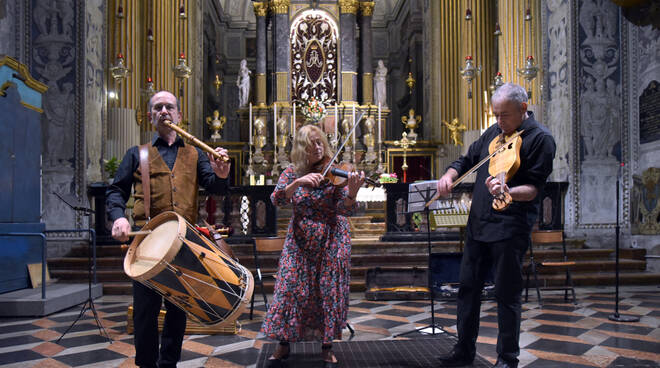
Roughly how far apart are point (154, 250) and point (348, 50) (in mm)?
15583

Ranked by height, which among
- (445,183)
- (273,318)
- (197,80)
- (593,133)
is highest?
(197,80)

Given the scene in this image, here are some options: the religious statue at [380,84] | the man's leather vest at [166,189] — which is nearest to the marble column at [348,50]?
the religious statue at [380,84]

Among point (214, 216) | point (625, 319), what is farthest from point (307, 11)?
point (625, 319)

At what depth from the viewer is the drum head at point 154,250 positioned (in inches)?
97.6

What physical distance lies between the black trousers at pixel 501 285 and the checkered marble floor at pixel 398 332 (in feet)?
2.01

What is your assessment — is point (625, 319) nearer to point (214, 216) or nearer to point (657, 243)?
point (657, 243)

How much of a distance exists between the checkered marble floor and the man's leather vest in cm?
135

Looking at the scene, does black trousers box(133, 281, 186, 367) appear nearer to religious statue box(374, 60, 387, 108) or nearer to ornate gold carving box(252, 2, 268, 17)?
religious statue box(374, 60, 387, 108)

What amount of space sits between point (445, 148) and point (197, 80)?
27.3 feet

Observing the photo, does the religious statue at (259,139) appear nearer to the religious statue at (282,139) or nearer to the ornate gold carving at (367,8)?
the religious statue at (282,139)

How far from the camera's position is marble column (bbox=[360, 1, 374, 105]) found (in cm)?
1747

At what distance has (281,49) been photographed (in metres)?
17.3

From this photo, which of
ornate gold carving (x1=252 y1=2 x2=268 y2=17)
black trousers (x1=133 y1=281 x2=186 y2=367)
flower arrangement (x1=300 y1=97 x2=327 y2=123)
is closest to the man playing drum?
black trousers (x1=133 y1=281 x2=186 y2=367)

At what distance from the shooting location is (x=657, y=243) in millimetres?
7980
